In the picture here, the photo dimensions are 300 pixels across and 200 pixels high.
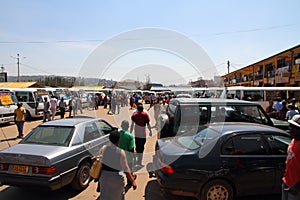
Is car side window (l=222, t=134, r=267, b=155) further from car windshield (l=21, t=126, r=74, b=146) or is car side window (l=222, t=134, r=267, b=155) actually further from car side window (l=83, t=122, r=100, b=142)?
car windshield (l=21, t=126, r=74, b=146)

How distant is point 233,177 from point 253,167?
411mm

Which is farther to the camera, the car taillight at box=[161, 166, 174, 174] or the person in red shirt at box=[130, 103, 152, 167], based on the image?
the person in red shirt at box=[130, 103, 152, 167]

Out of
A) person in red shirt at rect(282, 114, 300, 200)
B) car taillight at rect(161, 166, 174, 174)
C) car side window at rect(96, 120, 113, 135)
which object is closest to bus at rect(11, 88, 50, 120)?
car side window at rect(96, 120, 113, 135)

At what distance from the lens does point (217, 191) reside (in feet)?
12.2

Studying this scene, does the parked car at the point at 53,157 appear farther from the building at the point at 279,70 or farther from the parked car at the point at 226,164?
the building at the point at 279,70

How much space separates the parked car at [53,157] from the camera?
12.5 ft

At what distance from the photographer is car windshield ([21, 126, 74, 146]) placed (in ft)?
14.9

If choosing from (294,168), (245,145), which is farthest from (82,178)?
(294,168)

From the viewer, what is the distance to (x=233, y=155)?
3791mm

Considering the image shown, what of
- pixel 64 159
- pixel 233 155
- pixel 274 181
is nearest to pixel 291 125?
pixel 233 155

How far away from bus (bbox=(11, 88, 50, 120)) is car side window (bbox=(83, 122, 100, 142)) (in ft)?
40.1

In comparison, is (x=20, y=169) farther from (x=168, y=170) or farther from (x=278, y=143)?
(x=278, y=143)

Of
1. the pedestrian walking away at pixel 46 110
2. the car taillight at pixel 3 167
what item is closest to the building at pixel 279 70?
the pedestrian walking away at pixel 46 110

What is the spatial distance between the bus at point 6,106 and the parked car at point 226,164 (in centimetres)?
1190
